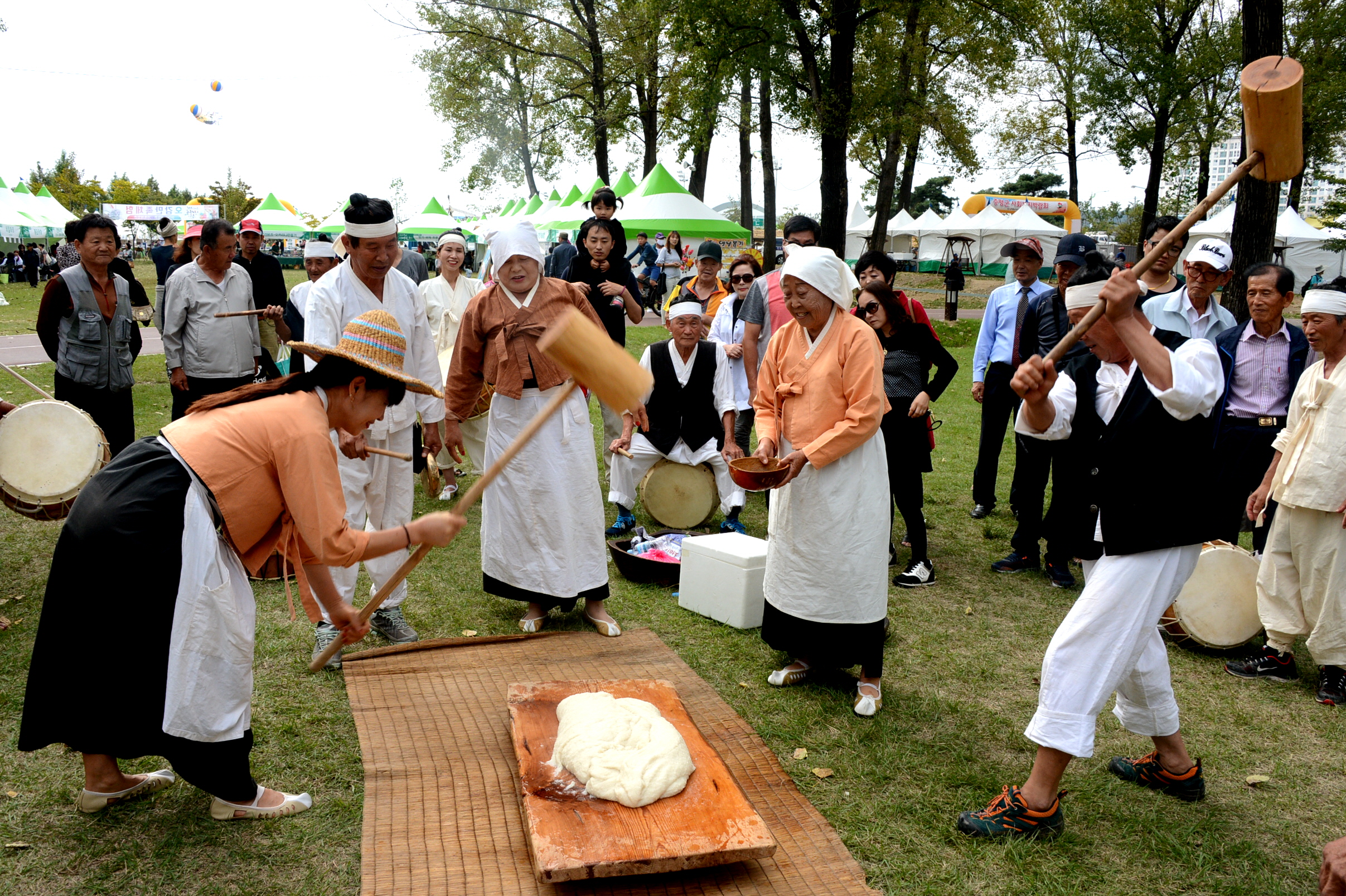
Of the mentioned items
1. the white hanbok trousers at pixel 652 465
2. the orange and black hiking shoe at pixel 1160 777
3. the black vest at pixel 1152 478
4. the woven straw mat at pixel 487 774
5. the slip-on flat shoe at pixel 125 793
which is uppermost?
the black vest at pixel 1152 478

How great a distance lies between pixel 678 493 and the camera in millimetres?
7020

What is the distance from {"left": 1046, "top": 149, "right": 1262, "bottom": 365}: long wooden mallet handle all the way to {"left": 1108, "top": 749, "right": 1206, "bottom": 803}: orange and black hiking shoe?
5.99 feet

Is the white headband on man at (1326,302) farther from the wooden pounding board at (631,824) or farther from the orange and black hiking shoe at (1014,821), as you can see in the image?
the wooden pounding board at (631,824)

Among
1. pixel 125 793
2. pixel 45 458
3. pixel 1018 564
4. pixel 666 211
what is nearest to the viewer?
pixel 125 793

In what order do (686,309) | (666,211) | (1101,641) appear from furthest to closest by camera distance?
1. (666,211)
2. (686,309)
3. (1101,641)

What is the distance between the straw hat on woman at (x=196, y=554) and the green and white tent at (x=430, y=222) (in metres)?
29.2

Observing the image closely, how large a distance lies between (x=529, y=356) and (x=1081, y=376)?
8.82 feet

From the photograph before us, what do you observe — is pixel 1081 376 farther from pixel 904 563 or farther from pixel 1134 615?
pixel 904 563

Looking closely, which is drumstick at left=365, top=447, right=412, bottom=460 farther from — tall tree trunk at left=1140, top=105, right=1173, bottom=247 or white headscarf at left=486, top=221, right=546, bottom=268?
tall tree trunk at left=1140, top=105, right=1173, bottom=247

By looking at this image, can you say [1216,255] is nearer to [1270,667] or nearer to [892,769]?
[1270,667]

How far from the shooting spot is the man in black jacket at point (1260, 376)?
523 centimetres

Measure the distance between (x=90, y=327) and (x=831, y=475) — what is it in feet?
16.8

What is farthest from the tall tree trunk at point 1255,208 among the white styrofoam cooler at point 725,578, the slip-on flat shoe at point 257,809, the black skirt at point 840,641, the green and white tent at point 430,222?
the green and white tent at point 430,222

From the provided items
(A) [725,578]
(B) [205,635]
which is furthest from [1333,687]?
(B) [205,635]
